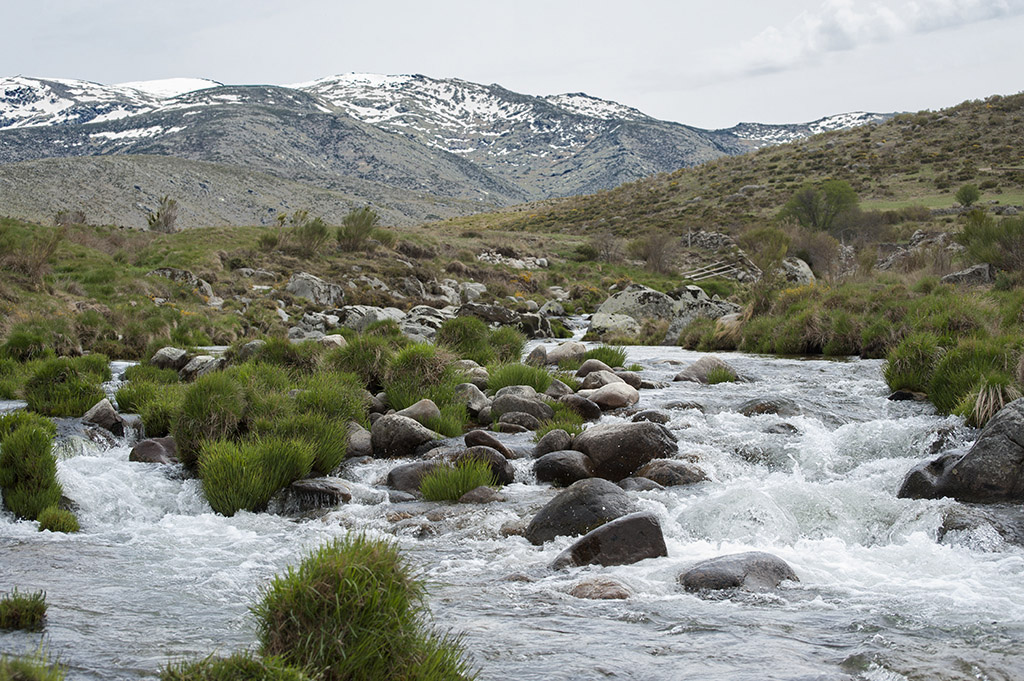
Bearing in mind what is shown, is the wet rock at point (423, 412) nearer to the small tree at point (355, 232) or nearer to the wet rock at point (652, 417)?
the wet rock at point (652, 417)

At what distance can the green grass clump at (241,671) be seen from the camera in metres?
3.29

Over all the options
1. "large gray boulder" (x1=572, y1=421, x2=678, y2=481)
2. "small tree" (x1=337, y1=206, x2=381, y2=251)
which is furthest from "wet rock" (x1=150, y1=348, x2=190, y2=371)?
"small tree" (x1=337, y1=206, x2=381, y2=251)

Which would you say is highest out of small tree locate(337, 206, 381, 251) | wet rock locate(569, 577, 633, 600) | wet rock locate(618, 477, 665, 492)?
small tree locate(337, 206, 381, 251)

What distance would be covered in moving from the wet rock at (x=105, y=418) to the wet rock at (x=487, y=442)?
4974 mm

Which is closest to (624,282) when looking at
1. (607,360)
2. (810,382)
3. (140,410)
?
(607,360)

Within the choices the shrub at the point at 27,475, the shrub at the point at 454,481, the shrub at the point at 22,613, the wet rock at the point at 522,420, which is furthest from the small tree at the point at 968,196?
the shrub at the point at 22,613

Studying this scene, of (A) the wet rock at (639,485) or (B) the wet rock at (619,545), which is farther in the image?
(A) the wet rock at (639,485)

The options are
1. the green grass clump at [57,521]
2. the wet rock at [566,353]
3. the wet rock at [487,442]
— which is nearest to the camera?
the green grass clump at [57,521]

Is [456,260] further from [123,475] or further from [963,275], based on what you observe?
[123,475]

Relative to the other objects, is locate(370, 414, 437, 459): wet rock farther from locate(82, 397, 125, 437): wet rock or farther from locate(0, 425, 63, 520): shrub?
locate(0, 425, 63, 520): shrub

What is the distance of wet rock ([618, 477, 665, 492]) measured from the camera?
338 inches

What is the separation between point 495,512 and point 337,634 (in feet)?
14.8

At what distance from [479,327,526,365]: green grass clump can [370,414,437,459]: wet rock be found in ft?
20.1

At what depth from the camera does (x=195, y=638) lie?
4.68 m
